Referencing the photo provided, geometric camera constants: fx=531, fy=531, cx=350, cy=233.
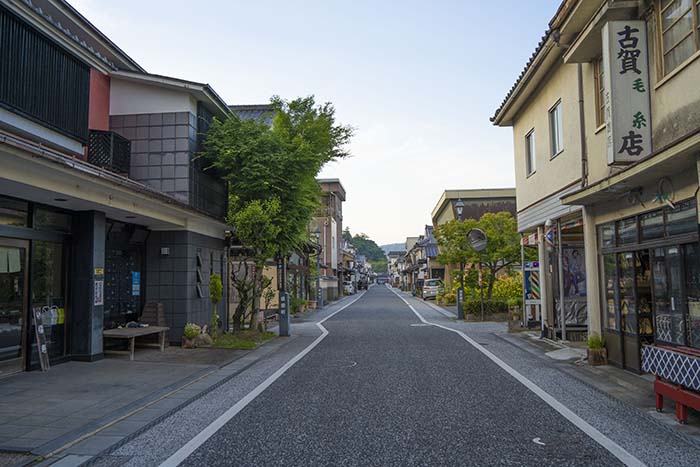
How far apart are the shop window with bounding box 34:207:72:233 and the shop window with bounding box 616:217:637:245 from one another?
34.0 ft

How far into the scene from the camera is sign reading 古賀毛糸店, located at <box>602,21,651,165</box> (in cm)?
805

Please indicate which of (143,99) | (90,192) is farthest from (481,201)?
(90,192)

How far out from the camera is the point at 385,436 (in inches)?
216

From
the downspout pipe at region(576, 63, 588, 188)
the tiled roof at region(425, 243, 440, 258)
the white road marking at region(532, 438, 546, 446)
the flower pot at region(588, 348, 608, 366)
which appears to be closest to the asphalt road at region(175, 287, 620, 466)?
the white road marking at region(532, 438, 546, 446)

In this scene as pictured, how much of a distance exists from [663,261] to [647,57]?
3152 mm

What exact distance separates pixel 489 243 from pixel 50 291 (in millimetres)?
18315

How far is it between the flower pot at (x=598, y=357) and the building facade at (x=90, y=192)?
8.84m

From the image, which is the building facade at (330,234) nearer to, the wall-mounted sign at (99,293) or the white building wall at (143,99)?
the white building wall at (143,99)

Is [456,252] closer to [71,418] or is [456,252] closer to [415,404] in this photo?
[415,404]

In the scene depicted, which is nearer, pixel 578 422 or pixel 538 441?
pixel 538 441

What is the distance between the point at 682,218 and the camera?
748cm

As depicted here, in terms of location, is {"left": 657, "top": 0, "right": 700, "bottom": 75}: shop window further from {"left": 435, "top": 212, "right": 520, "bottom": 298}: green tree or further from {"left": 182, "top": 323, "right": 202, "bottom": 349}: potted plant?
{"left": 435, "top": 212, "right": 520, "bottom": 298}: green tree

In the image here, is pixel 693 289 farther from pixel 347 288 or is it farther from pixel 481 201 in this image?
pixel 347 288

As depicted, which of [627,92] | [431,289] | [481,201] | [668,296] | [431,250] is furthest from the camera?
[431,250]
